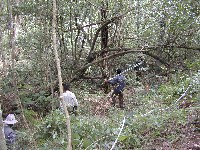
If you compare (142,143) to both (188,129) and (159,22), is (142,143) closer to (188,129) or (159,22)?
(188,129)

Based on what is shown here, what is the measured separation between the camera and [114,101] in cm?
1196

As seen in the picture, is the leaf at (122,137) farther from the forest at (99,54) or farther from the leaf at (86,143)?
the forest at (99,54)

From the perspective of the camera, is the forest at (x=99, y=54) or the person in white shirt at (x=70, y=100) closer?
the person in white shirt at (x=70, y=100)

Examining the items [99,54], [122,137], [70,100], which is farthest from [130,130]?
[99,54]

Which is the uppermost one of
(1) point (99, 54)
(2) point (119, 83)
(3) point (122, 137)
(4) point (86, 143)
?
(1) point (99, 54)

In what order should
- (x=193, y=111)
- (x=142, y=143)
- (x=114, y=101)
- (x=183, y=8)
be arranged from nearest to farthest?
(x=142, y=143), (x=193, y=111), (x=183, y=8), (x=114, y=101)

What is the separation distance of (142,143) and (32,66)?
823cm

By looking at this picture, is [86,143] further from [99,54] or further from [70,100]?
[99,54]

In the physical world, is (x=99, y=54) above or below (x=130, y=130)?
above

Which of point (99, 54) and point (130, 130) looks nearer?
point (130, 130)

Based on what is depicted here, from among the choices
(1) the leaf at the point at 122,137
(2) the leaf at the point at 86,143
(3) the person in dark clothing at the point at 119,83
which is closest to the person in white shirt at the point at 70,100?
(3) the person in dark clothing at the point at 119,83

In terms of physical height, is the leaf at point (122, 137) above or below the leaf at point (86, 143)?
above

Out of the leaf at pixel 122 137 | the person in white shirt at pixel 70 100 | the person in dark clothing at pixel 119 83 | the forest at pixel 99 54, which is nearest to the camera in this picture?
the leaf at pixel 122 137

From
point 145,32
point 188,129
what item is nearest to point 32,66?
point 145,32
